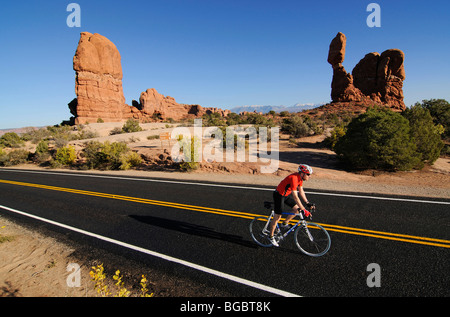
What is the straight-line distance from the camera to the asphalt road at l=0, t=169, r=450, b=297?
3820 millimetres

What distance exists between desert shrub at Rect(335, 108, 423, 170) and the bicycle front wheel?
10130mm

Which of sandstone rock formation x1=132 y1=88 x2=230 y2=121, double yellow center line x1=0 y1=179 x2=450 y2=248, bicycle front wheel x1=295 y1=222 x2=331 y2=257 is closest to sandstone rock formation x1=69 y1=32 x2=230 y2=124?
sandstone rock formation x1=132 y1=88 x2=230 y2=121

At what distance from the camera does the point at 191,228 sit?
6.21 metres

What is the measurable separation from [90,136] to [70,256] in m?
37.8

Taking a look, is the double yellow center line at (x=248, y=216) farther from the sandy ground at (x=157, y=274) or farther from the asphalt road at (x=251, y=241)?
the sandy ground at (x=157, y=274)

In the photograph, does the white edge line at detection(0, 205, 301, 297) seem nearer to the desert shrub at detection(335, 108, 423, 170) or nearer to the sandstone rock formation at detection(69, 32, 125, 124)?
the desert shrub at detection(335, 108, 423, 170)

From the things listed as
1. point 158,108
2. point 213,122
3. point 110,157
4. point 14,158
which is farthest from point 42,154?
point 158,108

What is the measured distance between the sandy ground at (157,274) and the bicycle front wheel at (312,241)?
2320mm

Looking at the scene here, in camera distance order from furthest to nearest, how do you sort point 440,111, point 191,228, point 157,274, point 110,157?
point 440,111
point 110,157
point 191,228
point 157,274

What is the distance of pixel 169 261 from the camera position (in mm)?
4680

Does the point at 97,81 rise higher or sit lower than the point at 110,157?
higher

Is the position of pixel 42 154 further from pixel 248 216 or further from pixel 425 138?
pixel 425 138

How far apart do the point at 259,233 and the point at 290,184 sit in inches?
69.5
